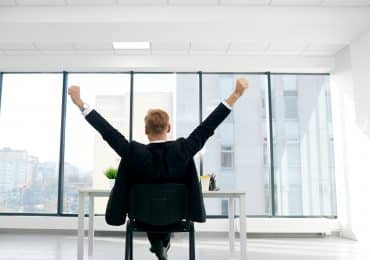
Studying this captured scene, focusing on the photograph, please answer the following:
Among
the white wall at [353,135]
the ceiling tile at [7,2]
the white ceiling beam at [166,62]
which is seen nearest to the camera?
the ceiling tile at [7,2]

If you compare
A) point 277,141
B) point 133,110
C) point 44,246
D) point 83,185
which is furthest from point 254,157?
point 44,246

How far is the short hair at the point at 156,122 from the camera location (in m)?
1.76

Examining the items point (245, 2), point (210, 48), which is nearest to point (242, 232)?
point (245, 2)

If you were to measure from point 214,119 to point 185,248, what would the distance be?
8.91 feet

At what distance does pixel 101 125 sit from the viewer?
1578 millimetres

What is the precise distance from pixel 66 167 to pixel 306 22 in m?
3.98

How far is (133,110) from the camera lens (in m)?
5.52

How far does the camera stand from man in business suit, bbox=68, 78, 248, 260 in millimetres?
1594

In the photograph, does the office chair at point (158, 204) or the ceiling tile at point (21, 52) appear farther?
the ceiling tile at point (21, 52)

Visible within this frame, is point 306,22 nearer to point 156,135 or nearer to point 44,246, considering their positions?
point 156,135

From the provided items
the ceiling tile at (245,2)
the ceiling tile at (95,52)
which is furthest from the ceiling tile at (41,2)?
the ceiling tile at (245,2)

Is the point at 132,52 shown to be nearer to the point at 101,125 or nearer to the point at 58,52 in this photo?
the point at 58,52

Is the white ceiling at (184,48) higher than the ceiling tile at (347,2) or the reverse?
the reverse

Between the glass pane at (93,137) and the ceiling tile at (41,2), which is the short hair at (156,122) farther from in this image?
the glass pane at (93,137)
